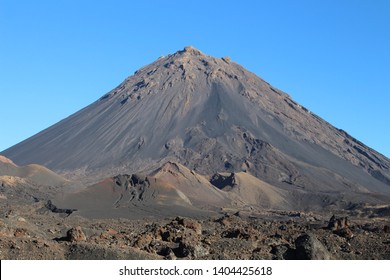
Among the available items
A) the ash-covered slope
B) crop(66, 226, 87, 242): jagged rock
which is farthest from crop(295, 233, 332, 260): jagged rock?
the ash-covered slope

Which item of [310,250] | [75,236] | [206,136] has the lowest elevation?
[310,250]

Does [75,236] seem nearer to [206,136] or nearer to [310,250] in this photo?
[310,250]

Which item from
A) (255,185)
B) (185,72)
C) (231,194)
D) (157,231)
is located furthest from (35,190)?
(185,72)

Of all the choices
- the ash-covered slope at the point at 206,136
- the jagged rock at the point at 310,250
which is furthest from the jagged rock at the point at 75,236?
the ash-covered slope at the point at 206,136

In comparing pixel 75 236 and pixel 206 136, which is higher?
pixel 206 136

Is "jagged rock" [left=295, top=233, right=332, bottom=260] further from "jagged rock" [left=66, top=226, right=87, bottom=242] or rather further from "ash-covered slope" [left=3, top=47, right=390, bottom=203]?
"ash-covered slope" [left=3, top=47, right=390, bottom=203]

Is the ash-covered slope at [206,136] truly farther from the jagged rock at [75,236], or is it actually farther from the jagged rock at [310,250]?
the jagged rock at [310,250]

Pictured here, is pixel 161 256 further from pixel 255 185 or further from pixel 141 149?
pixel 141 149

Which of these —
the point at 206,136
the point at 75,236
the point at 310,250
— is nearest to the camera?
the point at 310,250

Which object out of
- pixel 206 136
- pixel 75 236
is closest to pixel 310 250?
pixel 75 236
